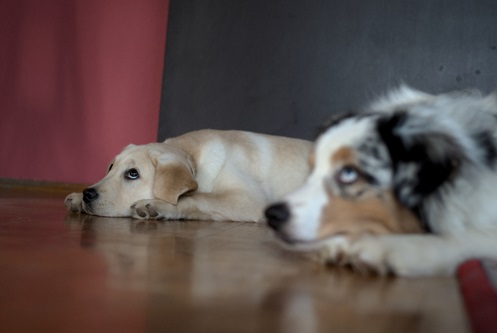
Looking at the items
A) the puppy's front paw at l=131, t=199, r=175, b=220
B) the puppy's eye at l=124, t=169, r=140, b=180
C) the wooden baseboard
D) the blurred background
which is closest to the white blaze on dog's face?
the puppy's front paw at l=131, t=199, r=175, b=220

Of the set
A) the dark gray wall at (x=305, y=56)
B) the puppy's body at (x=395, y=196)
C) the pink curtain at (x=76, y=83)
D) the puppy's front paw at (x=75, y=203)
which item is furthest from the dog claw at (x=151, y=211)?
the pink curtain at (x=76, y=83)

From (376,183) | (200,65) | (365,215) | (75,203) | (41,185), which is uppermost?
(376,183)

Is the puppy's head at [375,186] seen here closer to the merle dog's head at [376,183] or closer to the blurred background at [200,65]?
the merle dog's head at [376,183]

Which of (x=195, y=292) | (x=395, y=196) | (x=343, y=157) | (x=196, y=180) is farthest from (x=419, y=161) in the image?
(x=196, y=180)

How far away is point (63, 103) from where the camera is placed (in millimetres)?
6672

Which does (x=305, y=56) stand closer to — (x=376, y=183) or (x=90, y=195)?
(x=90, y=195)

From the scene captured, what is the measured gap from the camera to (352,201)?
1758mm

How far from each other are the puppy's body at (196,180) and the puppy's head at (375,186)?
5.20ft

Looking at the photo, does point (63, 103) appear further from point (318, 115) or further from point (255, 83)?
point (318, 115)

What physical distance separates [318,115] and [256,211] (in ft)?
7.22

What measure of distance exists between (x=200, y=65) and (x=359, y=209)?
466 cm

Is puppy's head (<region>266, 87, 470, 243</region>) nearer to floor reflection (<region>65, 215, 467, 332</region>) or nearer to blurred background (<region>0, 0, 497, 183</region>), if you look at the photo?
floor reflection (<region>65, 215, 467, 332</region>)

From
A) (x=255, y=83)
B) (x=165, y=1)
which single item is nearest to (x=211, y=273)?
(x=255, y=83)

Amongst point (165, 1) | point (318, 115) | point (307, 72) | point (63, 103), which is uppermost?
point (165, 1)
